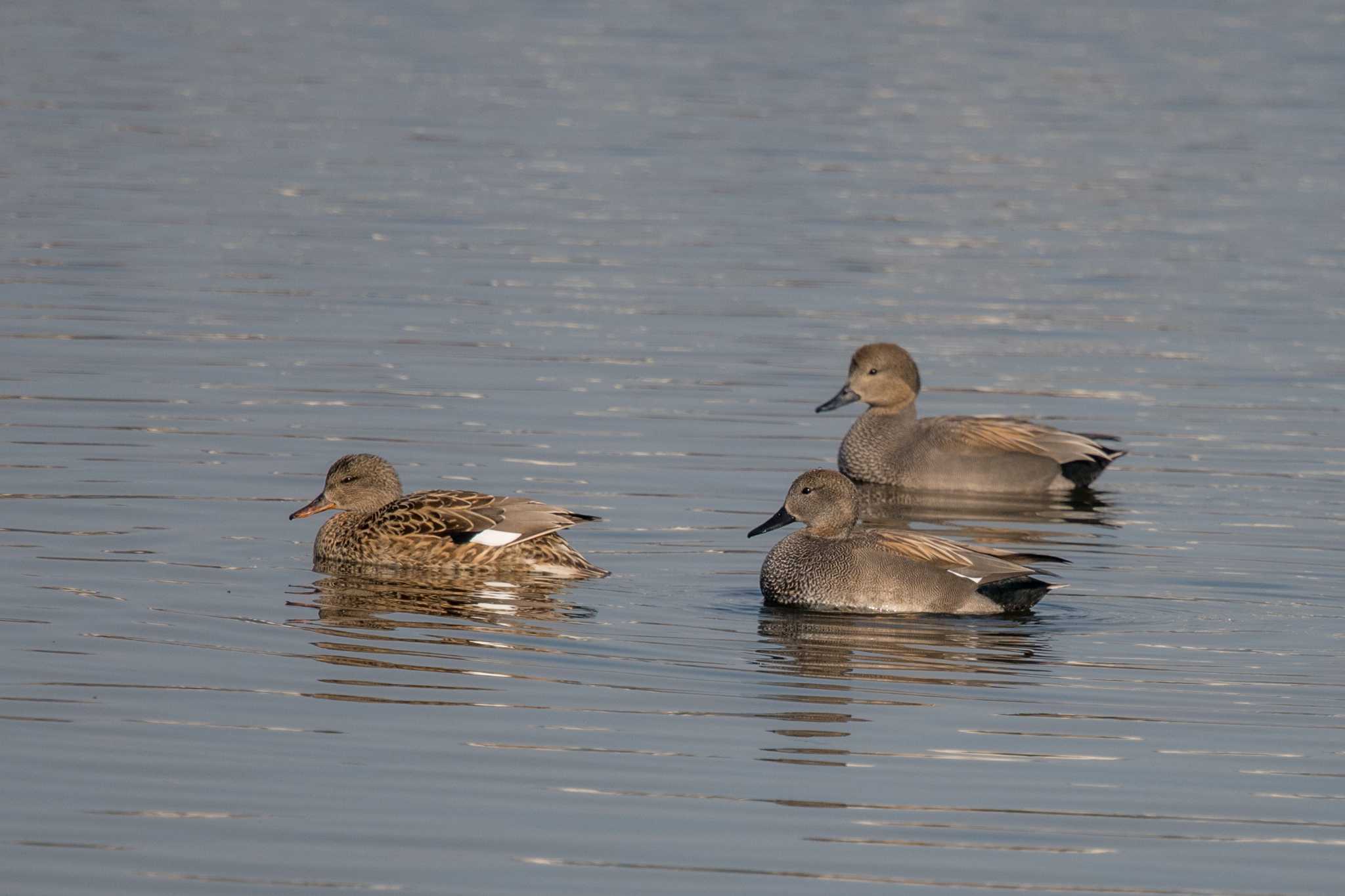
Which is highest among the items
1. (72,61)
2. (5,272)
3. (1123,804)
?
(72,61)

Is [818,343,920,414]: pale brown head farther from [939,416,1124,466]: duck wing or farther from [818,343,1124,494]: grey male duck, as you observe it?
[939,416,1124,466]: duck wing

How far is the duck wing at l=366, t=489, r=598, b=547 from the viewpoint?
12.0 meters

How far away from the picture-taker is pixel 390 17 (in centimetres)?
4512

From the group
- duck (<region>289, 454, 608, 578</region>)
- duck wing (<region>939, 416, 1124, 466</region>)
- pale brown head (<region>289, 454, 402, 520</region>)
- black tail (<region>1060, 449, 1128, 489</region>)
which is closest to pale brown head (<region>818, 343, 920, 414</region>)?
duck wing (<region>939, 416, 1124, 466</region>)

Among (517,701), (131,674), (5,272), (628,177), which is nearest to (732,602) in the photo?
(517,701)

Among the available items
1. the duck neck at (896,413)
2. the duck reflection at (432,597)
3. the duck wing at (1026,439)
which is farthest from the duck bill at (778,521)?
the duck neck at (896,413)

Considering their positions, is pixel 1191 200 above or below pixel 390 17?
below

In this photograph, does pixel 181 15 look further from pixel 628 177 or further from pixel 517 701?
pixel 517 701

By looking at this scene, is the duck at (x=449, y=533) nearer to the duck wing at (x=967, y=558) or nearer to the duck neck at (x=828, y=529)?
the duck neck at (x=828, y=529)

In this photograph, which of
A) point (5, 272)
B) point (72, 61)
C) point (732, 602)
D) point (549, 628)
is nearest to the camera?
point (549, 628)

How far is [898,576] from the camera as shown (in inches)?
452

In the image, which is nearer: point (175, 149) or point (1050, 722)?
point (1050, 722)

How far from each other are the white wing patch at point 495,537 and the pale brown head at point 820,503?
1176mm

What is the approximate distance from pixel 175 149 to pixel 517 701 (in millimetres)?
20259
